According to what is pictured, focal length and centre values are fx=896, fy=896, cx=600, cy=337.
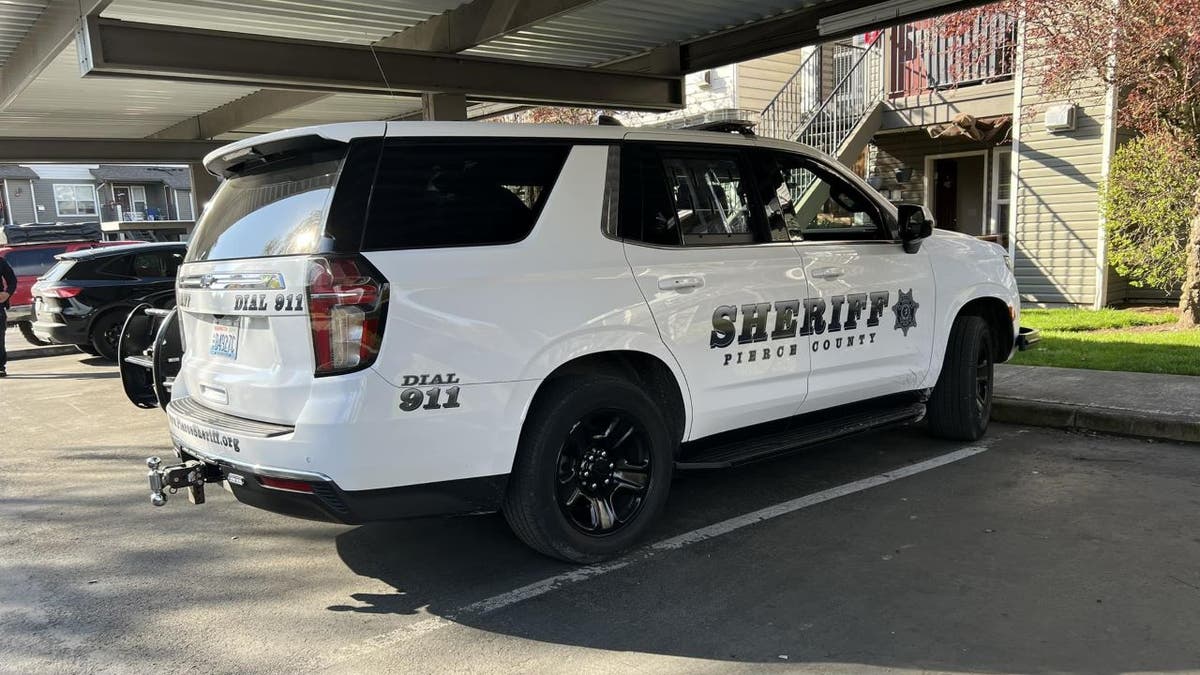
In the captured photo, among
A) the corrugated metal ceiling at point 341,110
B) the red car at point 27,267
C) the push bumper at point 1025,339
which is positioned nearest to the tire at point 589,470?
the push bumper at point 1025,339

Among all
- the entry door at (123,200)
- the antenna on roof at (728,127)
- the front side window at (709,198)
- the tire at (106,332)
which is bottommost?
the tire at (106,332)

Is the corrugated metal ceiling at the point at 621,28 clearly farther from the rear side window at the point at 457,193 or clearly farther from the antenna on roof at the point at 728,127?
the rear side window at the point at 457,193

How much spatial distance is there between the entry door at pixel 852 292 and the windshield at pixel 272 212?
2598 mm

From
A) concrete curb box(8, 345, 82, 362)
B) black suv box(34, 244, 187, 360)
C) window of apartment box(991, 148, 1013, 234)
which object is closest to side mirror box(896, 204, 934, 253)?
black suv box(34, 244, 187, 360)

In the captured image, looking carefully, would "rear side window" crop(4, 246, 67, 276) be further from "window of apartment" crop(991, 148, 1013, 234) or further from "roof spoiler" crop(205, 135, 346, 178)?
"window of apartment" crop(991, 148, 1013, 234)

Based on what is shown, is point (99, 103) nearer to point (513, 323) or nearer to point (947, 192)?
point (513, 323)

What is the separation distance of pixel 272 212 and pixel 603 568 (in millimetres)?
2222

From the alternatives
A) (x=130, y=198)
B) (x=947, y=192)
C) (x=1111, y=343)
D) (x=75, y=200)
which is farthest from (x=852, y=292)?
(x=130, y=198)

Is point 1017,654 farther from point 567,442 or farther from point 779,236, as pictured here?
point 779,236

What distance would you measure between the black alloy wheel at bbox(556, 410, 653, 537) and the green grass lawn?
542 cm

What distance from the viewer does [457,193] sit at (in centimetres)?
389

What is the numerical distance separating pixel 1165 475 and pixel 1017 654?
2.91m

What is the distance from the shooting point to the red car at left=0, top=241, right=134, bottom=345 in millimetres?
14625

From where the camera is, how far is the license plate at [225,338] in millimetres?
3938
